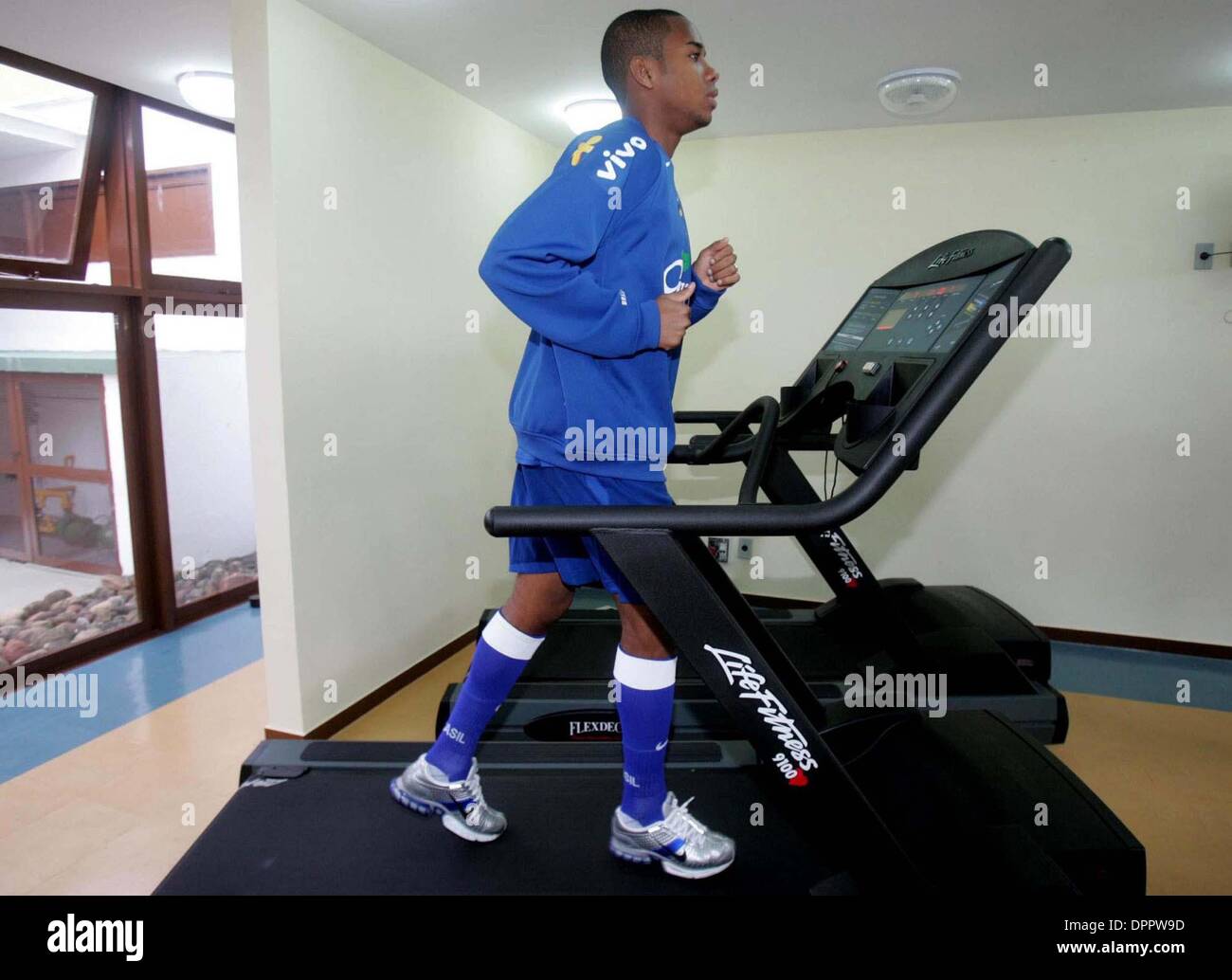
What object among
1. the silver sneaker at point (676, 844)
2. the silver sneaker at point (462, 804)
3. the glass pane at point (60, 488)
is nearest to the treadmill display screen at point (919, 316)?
the silver sneaker at point (676, 844)

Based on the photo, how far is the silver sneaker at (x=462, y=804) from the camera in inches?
63.5

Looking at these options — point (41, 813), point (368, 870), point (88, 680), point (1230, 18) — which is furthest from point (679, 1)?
point (88, 680)

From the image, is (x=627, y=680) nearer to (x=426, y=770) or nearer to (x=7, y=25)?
(x=426, y=770)

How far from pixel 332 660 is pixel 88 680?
1058 mm

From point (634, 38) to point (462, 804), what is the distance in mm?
1490

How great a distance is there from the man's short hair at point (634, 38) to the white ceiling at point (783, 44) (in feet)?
3.03

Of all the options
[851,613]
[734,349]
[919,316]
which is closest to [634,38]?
[919,316]

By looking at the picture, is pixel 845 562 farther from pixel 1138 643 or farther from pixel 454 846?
pixel 1138 643

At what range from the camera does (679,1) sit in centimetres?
234

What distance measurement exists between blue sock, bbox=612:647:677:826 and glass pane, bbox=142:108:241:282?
2.84m

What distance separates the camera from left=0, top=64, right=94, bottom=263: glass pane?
289 centimetres

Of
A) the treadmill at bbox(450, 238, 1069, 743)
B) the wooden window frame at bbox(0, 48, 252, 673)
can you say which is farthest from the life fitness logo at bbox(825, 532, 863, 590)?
the wooden window frame at bbox(0, 48, 252, 673)

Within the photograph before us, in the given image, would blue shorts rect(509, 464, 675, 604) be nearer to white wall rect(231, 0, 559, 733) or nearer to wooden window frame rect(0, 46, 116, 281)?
white wall rect(231, 0, 559, 733)
